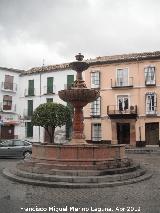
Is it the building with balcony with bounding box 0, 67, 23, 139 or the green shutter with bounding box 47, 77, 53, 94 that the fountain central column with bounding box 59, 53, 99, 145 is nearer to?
the green shutter with bounding box 47, 77, 53, 94

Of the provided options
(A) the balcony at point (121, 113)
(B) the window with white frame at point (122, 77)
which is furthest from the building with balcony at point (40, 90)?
(B) the window with white frame at point (122, 77)

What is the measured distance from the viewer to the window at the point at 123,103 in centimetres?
3122

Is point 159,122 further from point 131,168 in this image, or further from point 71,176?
point 71,176

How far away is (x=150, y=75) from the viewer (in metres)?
30.5

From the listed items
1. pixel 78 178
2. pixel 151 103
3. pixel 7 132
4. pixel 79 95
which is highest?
pixel 151 103

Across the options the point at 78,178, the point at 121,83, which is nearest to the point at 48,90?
the point at 121,83

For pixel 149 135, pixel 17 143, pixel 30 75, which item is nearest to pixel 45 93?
pixel 30 75

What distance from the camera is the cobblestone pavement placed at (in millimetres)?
6746

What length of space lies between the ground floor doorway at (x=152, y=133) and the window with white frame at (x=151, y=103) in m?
1.23

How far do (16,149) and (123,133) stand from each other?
15853 millimetres

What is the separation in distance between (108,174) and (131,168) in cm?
123

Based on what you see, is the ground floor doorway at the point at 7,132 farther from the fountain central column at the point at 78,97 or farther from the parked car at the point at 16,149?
the fountain central column at the point at 78,97

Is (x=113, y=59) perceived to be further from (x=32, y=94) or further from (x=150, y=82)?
(x=32, y=94)

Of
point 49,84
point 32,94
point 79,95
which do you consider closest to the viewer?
point 79,95
